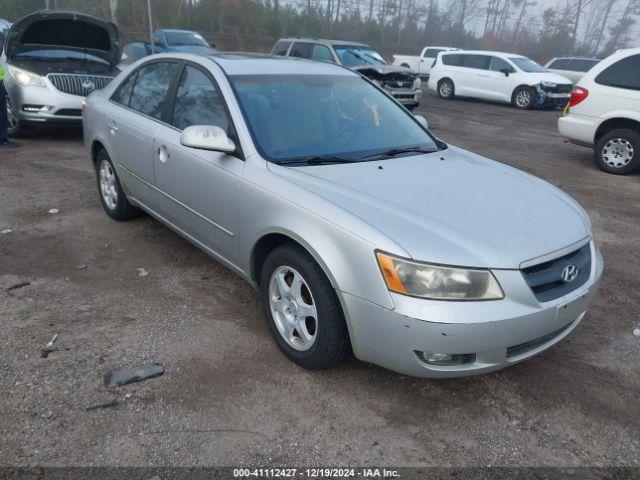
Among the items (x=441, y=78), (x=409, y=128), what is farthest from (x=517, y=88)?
(x=409, y=128)

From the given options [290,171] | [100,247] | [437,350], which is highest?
[290,171]

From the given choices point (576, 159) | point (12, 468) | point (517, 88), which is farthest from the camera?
point (517, 88)

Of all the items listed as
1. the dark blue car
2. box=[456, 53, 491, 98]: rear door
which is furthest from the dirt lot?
box=[456, 53, 491, 98]: rear door

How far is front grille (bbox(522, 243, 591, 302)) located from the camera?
2.55 meters

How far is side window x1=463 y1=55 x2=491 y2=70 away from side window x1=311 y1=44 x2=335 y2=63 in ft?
21.9

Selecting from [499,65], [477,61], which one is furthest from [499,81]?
[477,61]

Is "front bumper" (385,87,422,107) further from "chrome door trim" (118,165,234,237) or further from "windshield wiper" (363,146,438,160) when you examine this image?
"windshield wiper" (363,146,438,160)

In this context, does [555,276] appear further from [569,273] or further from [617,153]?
[617,153]

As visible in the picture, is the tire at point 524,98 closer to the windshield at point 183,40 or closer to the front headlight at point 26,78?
the windshield at point 183,40

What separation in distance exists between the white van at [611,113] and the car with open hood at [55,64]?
7.61 meters

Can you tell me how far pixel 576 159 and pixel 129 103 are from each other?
25.5 feet

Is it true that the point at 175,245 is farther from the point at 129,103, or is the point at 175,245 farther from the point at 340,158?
the point at 340,158

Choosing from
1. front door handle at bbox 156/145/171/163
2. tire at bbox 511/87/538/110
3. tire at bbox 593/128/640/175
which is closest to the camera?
front door handle at bbox 156/145/171/163

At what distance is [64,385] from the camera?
9.33 ft
